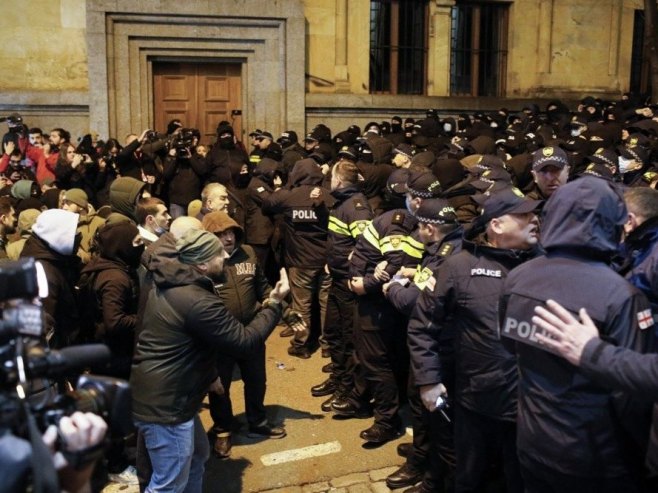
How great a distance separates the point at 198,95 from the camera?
47.7 ft

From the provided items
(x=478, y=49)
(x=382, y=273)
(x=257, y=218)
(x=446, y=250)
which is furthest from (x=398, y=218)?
(x=478, y=49)

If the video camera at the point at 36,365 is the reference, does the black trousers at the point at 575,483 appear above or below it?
below

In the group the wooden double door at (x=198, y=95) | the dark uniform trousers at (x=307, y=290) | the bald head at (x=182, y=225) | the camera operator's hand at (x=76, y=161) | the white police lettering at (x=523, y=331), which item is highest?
the wooden double door at (x=198, y=95)

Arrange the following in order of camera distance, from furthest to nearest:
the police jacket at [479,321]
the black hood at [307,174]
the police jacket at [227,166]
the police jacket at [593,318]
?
the police jacket at [227,166] → the black hood at [307,174] → the police jacket at [479,321] → the police jacket at [593,318]

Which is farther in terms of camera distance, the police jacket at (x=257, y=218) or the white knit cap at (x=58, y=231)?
the police jacket at (x=257, y=218)

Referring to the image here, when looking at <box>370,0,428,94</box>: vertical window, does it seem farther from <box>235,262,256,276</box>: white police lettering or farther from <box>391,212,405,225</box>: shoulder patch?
<box>235,262,256,276</box>: white police lettering

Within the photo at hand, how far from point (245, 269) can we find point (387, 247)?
111 cm

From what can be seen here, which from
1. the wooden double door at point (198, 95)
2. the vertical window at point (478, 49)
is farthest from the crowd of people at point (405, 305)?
the vertical window at point (478, 49)

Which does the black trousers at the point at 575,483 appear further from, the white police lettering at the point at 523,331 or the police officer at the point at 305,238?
the police officer at the point at 305,238

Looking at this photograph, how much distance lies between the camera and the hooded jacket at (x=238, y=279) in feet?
17.2

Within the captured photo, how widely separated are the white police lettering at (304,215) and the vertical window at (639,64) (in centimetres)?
1333

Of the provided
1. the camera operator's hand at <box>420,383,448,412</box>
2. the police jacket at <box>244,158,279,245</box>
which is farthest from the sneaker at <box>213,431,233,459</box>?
the police jacket at <box>244,158,279,245</box>

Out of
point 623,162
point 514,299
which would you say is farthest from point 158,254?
point 623,162

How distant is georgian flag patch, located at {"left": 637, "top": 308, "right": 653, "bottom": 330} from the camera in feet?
9.27
